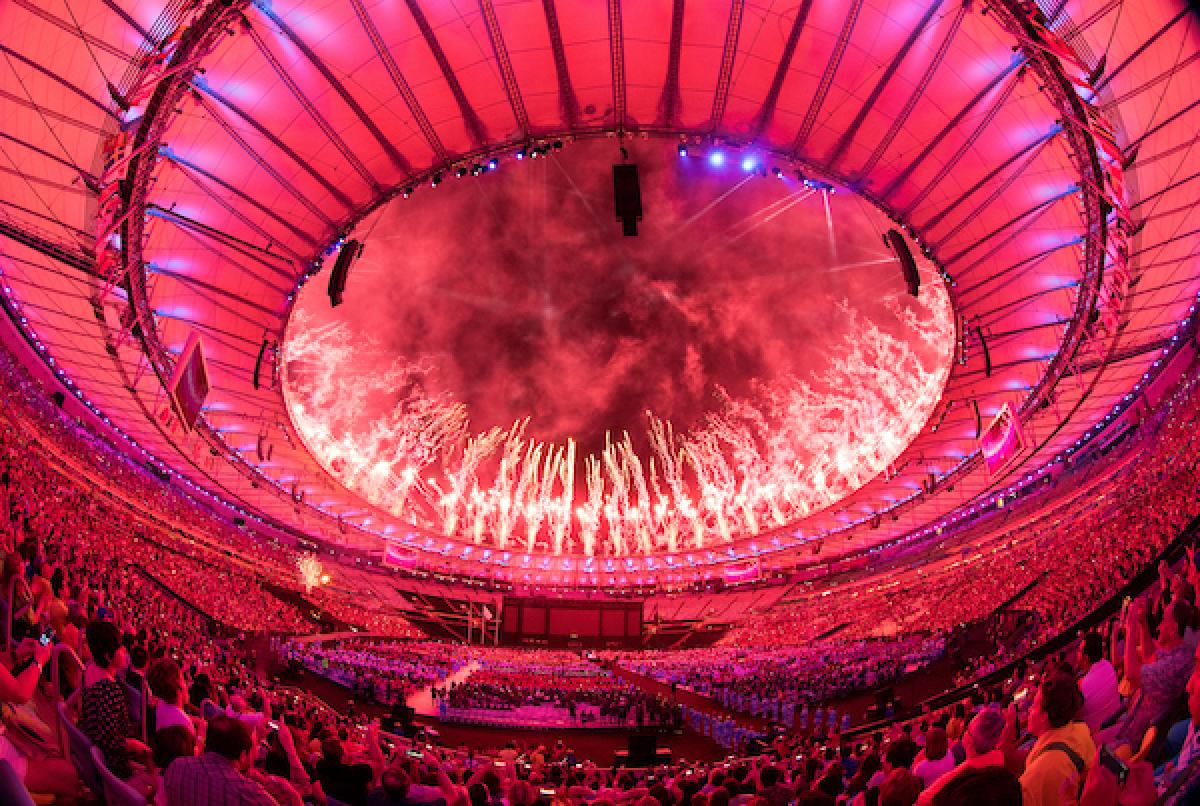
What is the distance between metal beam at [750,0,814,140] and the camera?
24.9 metres

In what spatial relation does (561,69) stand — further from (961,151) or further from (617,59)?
(961,151)

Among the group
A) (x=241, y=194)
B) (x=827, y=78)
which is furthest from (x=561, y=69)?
(x=241, y=194)

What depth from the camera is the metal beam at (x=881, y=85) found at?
24.3m

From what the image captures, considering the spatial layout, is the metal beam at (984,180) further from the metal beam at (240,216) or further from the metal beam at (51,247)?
the metal beam at (51,247)

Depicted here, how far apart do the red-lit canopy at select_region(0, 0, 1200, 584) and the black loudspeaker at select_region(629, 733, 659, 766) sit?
770 inches

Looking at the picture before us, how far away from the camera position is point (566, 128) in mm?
31109

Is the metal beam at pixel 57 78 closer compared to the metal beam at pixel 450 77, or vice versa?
the metal beam at pixel 57 78

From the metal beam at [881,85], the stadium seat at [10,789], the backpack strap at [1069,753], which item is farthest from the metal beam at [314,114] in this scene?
the backpack strap at [1069,753]

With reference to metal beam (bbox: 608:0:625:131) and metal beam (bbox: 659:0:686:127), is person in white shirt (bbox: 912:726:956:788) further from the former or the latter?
metal beam (bbox: 608:0:625:131)

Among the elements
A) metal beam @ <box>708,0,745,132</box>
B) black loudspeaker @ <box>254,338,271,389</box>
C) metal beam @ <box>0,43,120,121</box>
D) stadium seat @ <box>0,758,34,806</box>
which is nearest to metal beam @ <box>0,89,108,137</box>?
metal beam @ <box>0,43,120,121</box>

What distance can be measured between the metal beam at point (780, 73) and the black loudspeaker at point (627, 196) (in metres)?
5.57

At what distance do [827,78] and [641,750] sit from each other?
22072mm

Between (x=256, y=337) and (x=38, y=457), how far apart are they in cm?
1082

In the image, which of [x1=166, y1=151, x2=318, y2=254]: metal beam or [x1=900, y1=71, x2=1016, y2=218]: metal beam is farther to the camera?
[x1=166, y1=151, x2=318, y2=254]: metal beam
